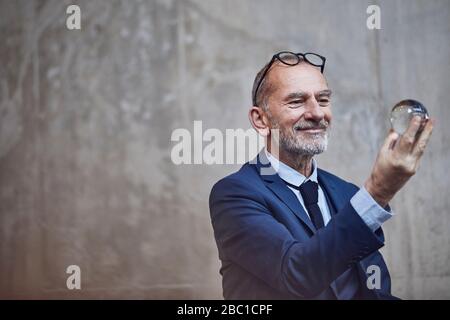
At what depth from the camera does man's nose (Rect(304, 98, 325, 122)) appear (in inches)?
61.5

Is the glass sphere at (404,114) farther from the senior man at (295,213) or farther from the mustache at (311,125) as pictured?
the mustache at (311,125)

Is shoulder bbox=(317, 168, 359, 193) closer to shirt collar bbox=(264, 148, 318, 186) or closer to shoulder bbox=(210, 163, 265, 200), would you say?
shirt collar bbox=(264, 148, 318, 186)

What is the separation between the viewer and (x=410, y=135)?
1.04m

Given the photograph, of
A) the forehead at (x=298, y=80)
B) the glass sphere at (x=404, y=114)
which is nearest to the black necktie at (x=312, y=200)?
the forehead at (x=298, y=80)

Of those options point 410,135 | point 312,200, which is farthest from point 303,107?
point 410,135

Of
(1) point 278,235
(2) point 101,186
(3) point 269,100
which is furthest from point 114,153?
(1) point 278,235

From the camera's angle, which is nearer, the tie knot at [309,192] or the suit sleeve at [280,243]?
the suit sleeve at [280,243]

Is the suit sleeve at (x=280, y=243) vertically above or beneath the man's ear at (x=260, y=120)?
beneath

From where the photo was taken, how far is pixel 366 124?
8.69 ft

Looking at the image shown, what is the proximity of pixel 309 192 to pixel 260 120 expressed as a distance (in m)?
0.25

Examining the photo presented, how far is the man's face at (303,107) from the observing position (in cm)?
157

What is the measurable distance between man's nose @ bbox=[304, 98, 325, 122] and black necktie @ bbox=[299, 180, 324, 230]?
0.17 metres

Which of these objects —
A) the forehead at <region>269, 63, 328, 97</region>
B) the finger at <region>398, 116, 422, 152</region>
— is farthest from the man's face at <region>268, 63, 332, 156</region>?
the finger at <region>398, 116, 422, 152</region>

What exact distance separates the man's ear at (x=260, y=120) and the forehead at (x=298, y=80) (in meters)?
0.09
